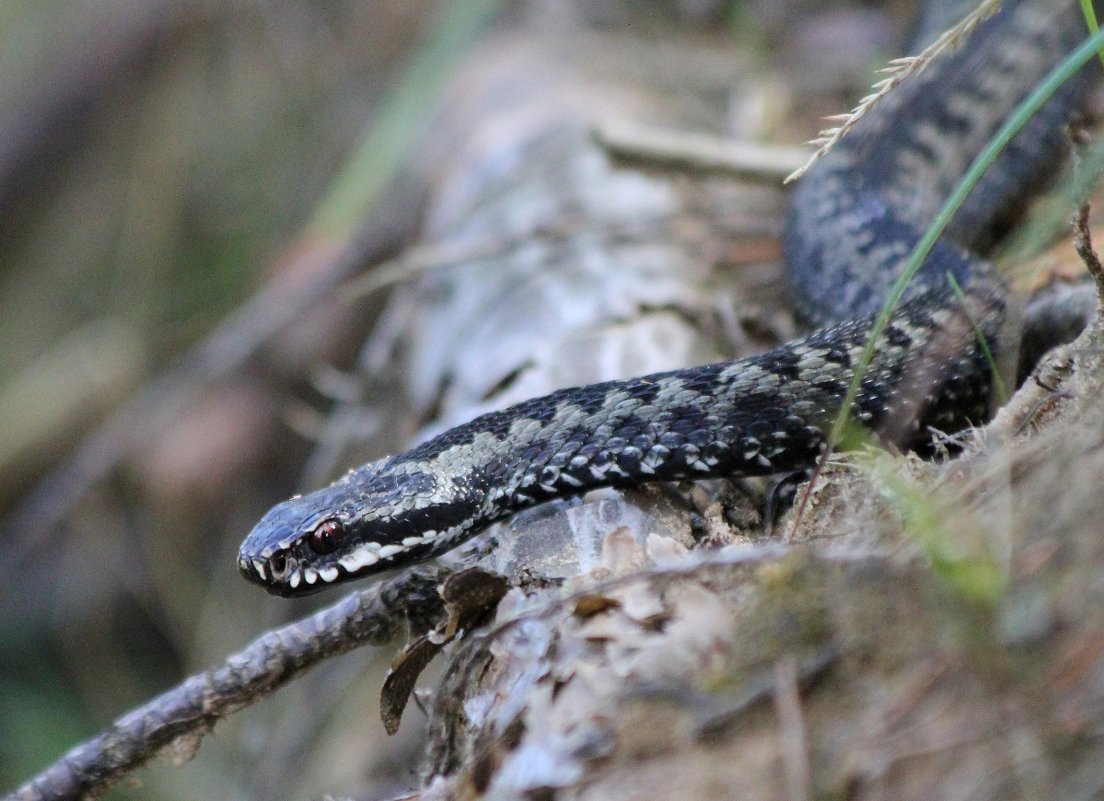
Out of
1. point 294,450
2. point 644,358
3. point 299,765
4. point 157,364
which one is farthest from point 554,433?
point 157,364

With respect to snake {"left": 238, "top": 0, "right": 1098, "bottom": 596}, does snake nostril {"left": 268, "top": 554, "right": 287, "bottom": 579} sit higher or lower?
lower

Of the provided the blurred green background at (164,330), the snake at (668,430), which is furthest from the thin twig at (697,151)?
the snake at (668,430)

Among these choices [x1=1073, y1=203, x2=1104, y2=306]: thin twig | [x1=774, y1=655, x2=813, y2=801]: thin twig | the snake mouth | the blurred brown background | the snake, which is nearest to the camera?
[x1=774, y1=655, x2=813, y2=801]: thin twig

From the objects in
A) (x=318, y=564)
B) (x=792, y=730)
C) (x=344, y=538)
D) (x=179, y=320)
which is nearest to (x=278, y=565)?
(x=318, y=564)

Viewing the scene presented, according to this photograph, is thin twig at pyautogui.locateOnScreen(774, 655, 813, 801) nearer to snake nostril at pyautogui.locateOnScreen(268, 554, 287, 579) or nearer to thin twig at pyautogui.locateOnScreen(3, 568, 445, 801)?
thin twig at pyautogui.locateOnScreen(3, 568, 445, 801)

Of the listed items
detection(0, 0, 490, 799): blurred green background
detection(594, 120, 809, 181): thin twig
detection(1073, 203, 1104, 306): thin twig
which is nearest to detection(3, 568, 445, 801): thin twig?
detection(1073, 203, 1104, 306): thin twig

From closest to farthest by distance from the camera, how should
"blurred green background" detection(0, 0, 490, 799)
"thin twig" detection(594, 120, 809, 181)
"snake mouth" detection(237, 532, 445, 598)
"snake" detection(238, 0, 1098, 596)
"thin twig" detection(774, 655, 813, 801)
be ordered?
"thin twig" detection(774, 655, 813, 801) → "snake" detection(238, 0, 1098, 596) → "snake mouth" detection(237, 532, 445, 598) → "thin twig" detection(594, 120, 809, 181) → "blurred green background" detection(0, 0, 490, 799)

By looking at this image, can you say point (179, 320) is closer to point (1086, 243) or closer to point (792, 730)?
point (1086, 243)

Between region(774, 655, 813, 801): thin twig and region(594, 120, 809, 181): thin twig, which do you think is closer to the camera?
region(774, 655, 813, 801): thin twig
